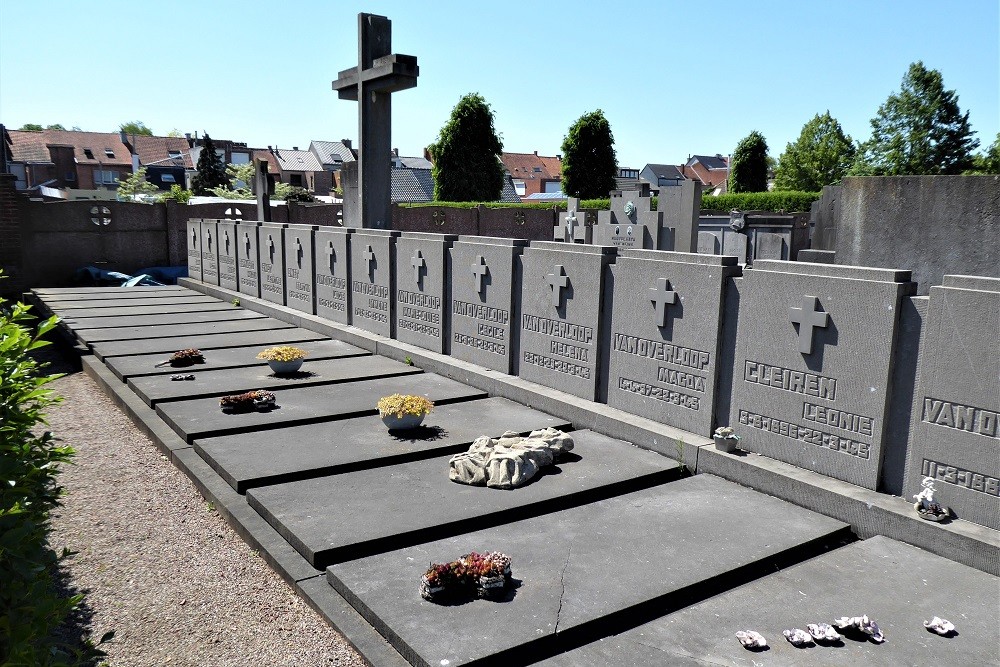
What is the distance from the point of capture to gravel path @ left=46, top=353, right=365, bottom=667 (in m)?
3.58

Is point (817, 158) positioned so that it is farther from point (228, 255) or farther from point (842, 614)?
point (842, 614)

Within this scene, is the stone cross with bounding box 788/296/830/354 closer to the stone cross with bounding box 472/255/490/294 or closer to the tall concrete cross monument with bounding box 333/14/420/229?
the stone cross with bounding box 472/255/490/294

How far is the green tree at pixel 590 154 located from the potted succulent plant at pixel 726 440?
127 feet

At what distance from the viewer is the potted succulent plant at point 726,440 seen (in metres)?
5.52

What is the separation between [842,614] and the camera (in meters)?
3.60

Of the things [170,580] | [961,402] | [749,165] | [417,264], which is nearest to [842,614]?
[961,402]

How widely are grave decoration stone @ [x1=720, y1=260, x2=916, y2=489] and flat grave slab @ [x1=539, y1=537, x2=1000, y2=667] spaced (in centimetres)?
81

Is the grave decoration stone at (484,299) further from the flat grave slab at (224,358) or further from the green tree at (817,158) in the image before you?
the green tree at (817,158)

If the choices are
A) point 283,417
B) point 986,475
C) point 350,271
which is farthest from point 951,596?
point 350,271

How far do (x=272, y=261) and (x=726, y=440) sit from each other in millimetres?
10433

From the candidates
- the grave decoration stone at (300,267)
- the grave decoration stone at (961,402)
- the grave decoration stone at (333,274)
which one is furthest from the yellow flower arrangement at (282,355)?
the grave decoration stone at (961,402)

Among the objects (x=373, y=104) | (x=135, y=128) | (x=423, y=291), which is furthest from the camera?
(x=135, y=128)

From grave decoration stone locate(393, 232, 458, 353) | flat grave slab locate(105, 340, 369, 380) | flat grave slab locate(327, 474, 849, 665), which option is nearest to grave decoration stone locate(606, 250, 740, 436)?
flat grave slab locate(327, 474, 849, 665)

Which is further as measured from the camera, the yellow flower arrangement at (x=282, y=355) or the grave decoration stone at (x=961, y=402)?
the yellow flower arrangement at (x=282, y=355)
